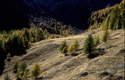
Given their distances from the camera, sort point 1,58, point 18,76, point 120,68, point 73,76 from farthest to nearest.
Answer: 1. point 1,58
2. point 18,76
3. point 73,76
4. point 120,68

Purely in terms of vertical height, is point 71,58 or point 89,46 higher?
point 89,46

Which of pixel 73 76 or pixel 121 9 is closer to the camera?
pixel 73 76

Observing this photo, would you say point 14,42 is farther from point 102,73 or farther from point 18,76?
point 102,73

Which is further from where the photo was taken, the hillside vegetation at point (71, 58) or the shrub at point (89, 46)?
the shrub at point (89, 46)

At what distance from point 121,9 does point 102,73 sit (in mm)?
72734

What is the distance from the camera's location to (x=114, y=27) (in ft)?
297

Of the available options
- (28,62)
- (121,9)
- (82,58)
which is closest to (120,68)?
(82,58)

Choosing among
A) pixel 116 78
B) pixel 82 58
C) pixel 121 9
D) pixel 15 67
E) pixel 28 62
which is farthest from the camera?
pixel 121 9

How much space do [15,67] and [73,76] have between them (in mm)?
37897

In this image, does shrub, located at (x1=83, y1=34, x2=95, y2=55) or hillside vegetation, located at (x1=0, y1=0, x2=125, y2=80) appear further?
shrub, located at (x1=83, y1=34, x2=95, y2=55)

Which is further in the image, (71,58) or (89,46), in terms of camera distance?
(71,58)

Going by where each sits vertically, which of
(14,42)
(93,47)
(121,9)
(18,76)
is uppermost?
(121,9)

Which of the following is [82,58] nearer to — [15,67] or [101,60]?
[101,60]

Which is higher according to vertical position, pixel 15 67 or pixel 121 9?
pixel 121 9
